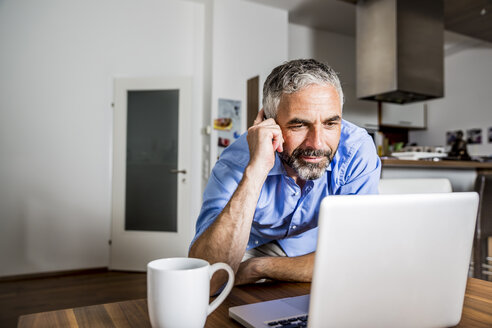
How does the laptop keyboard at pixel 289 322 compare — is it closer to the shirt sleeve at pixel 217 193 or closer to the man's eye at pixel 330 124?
the shirt sleeve at pixel 217 193

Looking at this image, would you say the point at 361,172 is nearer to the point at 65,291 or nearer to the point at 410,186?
the point at 410,186

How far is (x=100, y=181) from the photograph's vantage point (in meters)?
3.61

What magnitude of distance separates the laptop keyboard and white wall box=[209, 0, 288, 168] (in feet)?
10.2

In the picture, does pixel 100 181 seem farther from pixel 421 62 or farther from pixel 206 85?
pixel 421 62

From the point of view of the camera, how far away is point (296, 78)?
1090 mm

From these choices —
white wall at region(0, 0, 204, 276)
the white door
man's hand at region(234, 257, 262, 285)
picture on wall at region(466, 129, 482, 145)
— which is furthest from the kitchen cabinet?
man's hand at region(234, 257, 262, 285)

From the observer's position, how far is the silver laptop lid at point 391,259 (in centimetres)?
47

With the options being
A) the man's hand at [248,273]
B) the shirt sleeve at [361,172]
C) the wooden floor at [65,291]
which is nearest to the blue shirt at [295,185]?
A: the shirt sleeve at [361,172]

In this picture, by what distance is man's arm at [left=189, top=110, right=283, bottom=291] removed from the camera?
92 cm

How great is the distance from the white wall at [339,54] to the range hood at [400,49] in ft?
3.45

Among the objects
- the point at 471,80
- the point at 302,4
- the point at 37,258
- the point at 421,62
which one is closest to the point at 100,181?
the point at 37,258

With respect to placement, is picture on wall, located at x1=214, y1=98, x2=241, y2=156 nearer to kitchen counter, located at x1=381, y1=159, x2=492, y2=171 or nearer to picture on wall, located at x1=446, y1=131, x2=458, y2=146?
kitchen counter, located at x1=381, y1=159, x2=492, y2=171

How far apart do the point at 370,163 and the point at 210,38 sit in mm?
2967

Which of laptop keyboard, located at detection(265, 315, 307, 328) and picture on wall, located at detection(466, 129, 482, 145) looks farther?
picture on wall, located at detection(466, 129, 482, 145)
